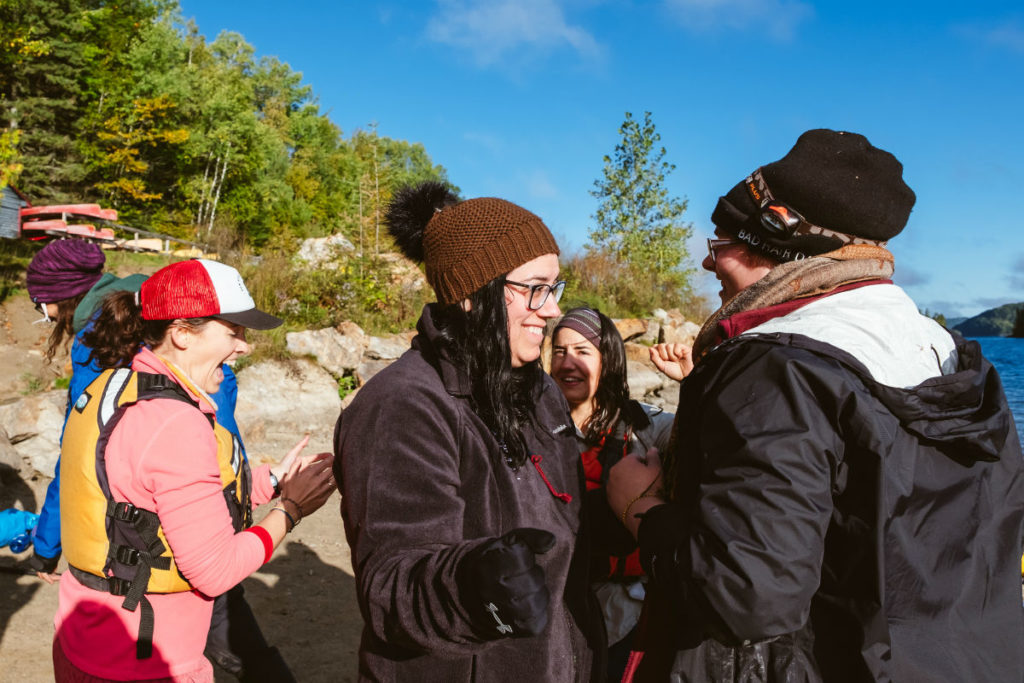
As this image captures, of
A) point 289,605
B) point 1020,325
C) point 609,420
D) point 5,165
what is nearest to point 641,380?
point 289,605

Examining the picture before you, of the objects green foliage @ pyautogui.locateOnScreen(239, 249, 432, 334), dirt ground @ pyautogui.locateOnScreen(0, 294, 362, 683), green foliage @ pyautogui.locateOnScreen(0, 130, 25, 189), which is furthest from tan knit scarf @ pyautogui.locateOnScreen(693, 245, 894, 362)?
green foliage @ pyautogui.locateOnScreen(0, 130, 25, 189)

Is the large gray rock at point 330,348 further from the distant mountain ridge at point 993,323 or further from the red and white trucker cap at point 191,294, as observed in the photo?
the distant mountain ridge at point 993,323

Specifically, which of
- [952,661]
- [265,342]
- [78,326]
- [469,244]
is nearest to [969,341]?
[952,661]

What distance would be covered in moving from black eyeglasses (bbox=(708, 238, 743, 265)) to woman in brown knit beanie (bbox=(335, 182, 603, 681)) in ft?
1.41

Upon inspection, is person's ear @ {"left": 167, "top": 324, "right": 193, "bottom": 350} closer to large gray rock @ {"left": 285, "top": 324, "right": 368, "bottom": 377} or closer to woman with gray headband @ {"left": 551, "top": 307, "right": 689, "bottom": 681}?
woman with gray headband @ {"left": 551, "top": 307, "right": 689, "bottom": 681}

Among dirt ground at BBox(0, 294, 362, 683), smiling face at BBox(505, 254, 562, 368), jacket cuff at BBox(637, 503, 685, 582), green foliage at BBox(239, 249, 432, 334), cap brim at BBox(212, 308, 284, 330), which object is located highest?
green foliage at BBox(239, 249, 432, 334)

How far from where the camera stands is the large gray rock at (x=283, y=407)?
27.2 feet

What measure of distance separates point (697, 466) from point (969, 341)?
0.75 metres

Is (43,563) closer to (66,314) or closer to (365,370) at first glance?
(66,314)

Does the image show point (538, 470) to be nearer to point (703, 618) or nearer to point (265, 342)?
point (703, 618)

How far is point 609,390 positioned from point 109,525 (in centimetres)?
238

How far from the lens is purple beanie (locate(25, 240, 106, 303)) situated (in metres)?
3.58

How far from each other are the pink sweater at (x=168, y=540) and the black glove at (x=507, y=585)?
3.49ft

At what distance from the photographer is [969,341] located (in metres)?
1.54
